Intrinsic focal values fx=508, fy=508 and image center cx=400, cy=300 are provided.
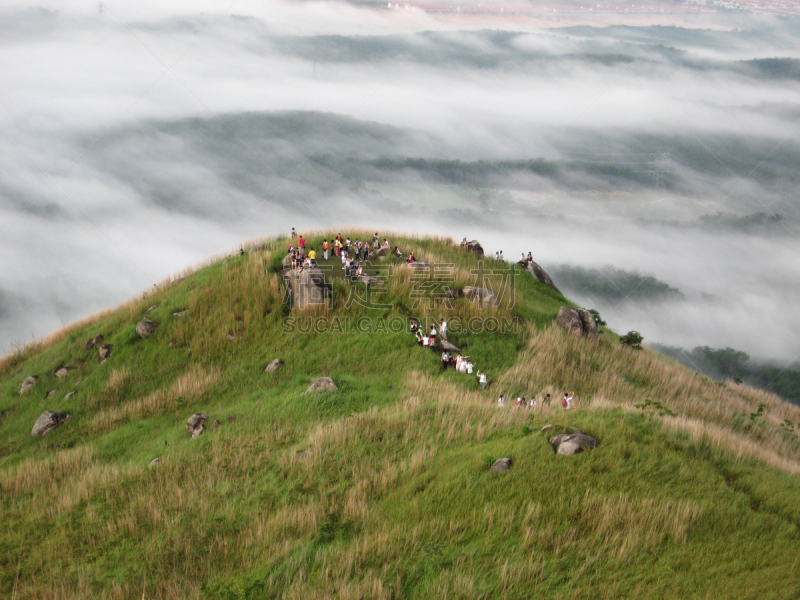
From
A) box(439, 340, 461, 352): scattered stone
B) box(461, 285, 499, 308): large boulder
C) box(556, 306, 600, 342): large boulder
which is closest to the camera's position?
box(439, 340, 461, 352): scattered stone

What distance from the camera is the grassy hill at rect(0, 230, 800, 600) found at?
8625 mm

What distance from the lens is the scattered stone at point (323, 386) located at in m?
16.3

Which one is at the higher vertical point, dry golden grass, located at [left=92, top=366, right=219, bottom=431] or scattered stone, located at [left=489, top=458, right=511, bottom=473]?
scattered stone, located at [left=489, top=458, right=511, bottom=473]

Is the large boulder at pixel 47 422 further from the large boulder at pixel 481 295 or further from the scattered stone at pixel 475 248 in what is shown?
the scattered stone at pixel 475 248

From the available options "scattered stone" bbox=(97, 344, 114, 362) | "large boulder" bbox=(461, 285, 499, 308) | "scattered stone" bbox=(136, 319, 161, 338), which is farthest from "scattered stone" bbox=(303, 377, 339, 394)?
"scattered stone" bbox=(97, 344, 114, 362)

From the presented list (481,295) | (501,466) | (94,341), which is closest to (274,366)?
(94,341)

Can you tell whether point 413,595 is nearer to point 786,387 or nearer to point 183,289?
point 183,289

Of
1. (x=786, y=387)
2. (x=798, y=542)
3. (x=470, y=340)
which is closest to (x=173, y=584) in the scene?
(x=798, y=542)

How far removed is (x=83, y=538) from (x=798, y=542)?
46.0 ft

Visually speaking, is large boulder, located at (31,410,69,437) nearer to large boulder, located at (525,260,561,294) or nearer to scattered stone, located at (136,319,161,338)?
scattered stone, located at (136,319,161,338)

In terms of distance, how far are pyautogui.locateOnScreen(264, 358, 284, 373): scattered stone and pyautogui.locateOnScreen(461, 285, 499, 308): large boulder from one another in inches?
344

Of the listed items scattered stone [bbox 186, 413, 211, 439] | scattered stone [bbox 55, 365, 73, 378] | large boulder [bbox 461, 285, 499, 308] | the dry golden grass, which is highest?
large boulder [bbox 461, 285, 499, 308]

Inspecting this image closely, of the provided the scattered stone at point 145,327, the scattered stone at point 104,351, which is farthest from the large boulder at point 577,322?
the scattered stone at point 104,351

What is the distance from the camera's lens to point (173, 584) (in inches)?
356
